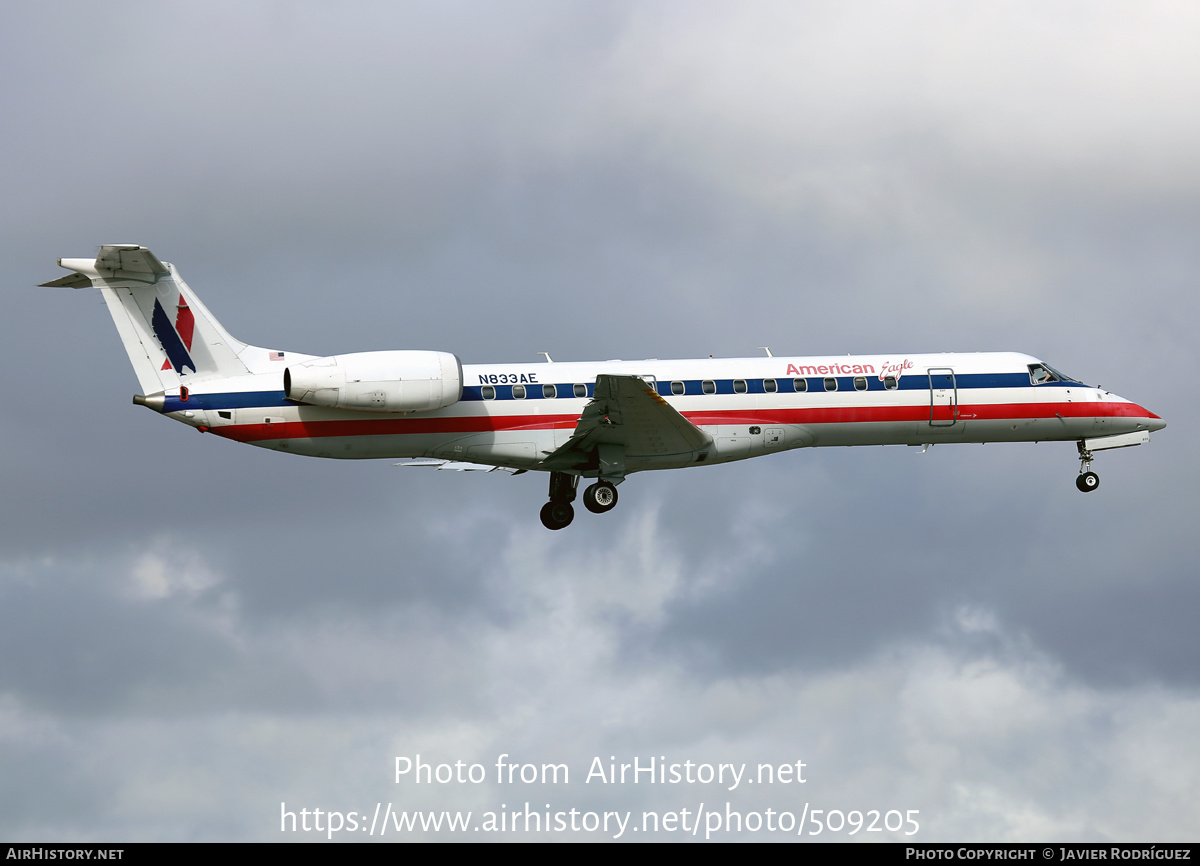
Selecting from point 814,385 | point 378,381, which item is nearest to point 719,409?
point 814,385

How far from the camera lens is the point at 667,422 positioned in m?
34.9

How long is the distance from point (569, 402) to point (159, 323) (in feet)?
32.4

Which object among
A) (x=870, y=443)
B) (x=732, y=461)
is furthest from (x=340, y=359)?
(x=870, y=443)

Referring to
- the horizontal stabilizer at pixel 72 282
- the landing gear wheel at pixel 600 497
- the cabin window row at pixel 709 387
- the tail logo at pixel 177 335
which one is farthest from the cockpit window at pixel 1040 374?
the horizontal stabilizer at pixel 72 282

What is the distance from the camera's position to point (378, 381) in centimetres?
3391

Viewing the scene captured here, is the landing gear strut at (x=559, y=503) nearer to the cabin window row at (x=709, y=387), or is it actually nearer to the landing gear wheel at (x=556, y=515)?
the landing gear wheel at (x=556, y=515)

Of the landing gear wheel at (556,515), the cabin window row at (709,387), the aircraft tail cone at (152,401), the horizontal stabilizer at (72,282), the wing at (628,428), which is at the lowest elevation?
the landing gear wheel at (556,515)

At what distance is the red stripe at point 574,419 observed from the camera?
35031 mm

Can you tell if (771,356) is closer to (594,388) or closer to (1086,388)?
(594,388)

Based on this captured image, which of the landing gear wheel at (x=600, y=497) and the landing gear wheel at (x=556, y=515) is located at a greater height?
the landing gear wheel at (x=556, y=515)

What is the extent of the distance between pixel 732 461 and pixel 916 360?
562 centimetres

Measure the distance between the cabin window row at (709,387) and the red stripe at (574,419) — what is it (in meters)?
0.51

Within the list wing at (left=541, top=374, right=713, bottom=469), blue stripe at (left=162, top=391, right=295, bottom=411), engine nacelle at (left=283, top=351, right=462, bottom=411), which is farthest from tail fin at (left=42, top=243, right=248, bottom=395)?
wing at (left=541, top=374, right=713, bottom=469)

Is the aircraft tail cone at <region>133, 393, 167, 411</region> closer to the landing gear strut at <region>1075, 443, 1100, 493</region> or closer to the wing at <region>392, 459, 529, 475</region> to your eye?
the wing at <region>392, 459, 529, 475</region>
